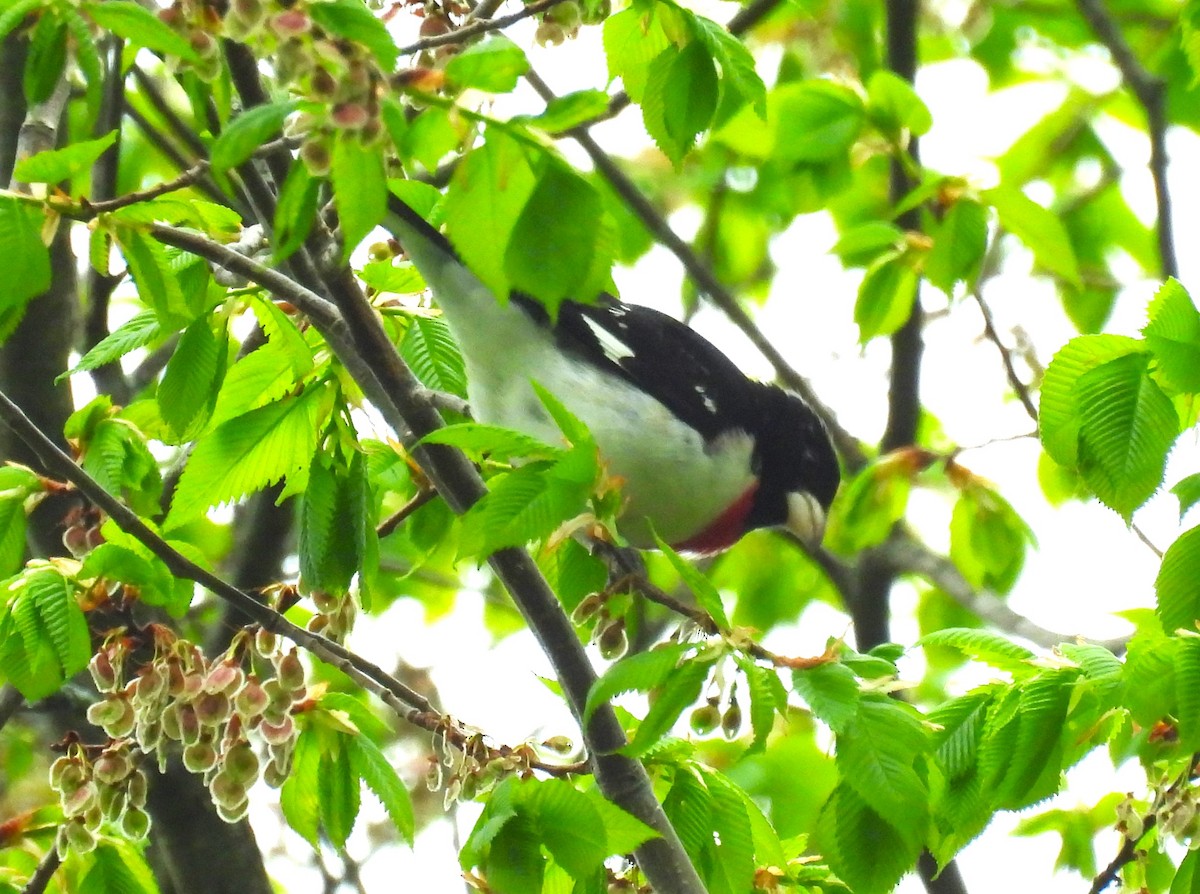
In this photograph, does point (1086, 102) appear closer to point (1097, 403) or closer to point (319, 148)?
point (1097, 403)

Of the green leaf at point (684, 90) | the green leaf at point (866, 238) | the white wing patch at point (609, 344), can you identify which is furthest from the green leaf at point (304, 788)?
the green leaf at point (866, 238)

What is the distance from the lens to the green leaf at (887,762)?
1677mm

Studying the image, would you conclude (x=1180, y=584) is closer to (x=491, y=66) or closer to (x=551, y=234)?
(x=551, y=234)

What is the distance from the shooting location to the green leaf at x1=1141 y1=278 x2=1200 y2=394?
64.6 inches

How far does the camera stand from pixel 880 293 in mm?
3230

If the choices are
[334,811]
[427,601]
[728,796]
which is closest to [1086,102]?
[427,601]

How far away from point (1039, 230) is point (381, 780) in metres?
1.67

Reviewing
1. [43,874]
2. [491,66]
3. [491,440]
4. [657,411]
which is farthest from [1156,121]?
[43,874]

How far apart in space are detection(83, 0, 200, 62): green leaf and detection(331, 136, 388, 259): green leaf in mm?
197

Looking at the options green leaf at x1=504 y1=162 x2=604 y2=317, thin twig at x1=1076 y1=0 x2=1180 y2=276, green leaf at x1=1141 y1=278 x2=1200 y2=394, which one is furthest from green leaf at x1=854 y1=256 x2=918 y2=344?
green leaf at x1=504 y1=162 x2=604 y2=317

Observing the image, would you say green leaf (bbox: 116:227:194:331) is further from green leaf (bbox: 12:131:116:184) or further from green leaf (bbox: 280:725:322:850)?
green leaf (bbox: 280:725:322:850)

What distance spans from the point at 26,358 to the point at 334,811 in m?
1.56

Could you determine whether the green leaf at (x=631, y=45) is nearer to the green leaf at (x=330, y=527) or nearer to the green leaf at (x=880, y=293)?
the green leaf at (x=330, y=527)

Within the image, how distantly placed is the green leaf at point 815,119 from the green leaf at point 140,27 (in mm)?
2101
